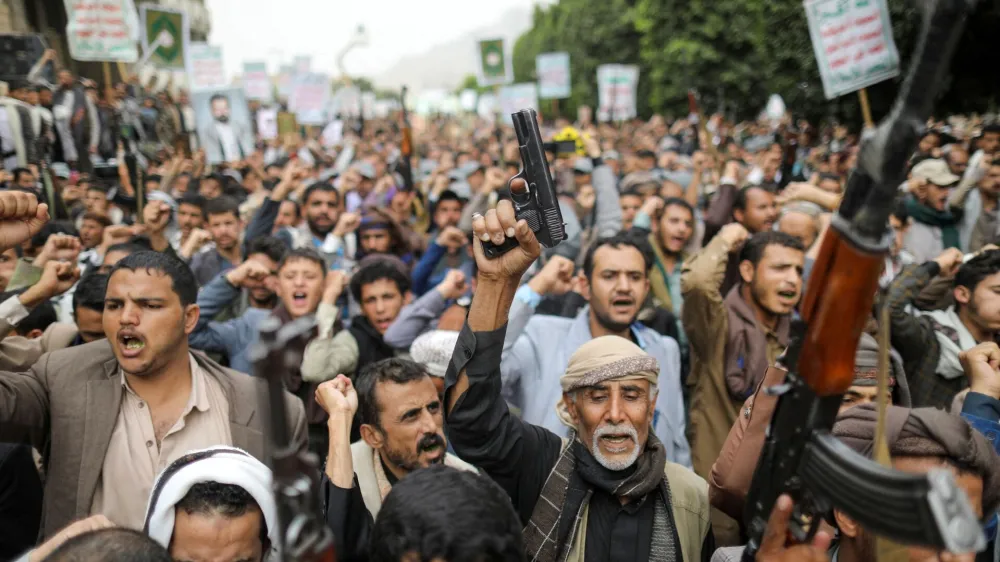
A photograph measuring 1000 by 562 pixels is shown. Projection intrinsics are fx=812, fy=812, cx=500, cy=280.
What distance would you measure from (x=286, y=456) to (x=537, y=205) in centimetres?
109

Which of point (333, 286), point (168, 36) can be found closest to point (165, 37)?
point (168, 36)

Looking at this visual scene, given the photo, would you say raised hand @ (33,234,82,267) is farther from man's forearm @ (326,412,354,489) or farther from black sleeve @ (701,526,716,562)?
black sleeve @ (701,526,716,562)

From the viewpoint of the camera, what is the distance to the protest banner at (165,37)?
11.0m

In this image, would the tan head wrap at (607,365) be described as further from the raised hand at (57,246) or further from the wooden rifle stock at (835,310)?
the raised hand at (57,246)

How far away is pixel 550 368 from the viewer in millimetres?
3602

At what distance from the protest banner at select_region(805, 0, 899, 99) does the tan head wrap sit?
481cm

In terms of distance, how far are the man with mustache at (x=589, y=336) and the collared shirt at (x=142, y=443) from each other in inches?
47.5

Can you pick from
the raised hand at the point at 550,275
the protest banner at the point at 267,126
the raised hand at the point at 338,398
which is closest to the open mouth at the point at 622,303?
the raised hand at the point at 550,275

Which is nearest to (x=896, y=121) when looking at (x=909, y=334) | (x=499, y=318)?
(x=499, y=318)

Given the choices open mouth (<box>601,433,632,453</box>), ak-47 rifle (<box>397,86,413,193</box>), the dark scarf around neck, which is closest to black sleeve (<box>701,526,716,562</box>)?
the dark scarf around neck

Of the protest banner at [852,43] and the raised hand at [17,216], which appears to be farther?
the protest banner at [852,43]

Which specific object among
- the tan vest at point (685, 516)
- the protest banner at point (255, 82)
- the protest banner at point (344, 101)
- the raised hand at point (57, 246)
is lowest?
the tan vest at point (685, 516)

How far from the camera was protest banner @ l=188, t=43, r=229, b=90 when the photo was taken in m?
12.2

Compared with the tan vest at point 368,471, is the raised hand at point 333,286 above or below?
above
